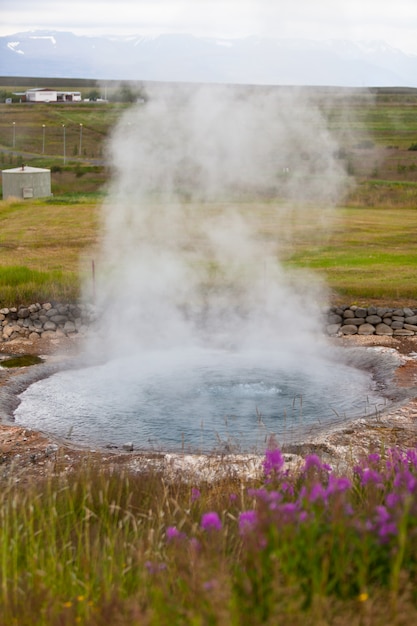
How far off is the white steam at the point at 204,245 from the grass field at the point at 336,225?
2.79 feet

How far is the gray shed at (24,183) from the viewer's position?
139ft

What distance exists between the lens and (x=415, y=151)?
183ft

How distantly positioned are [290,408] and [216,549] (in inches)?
265

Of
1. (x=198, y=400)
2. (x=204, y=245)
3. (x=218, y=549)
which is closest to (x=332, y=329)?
(x=198, y=400)

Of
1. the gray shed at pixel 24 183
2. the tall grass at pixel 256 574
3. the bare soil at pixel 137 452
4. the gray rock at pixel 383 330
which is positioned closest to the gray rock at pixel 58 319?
the bare soil at pixel 137 452

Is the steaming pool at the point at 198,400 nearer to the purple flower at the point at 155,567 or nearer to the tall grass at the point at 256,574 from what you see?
the tall grass at the point at 256,574

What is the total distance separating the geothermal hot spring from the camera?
10.3m

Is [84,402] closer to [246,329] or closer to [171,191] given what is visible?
[246,329]

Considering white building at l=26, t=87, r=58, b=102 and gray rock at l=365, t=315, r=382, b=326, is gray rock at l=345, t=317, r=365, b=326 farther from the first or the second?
white building at l=26, t=87, r=58, b=102

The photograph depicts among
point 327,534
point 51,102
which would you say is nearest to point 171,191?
point 327,534

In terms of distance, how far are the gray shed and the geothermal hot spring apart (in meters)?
14.4

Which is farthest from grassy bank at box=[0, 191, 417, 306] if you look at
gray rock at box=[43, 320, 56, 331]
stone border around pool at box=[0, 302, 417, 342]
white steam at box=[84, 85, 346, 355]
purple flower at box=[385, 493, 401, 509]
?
purple flower at box=[385, 493, 401, 509]

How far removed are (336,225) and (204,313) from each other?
1312 centimetres

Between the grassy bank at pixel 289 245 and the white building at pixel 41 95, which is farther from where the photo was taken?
the white building at pixel 41 95
